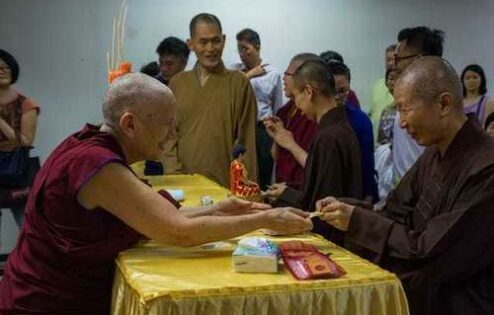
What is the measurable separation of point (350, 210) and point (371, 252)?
131mm

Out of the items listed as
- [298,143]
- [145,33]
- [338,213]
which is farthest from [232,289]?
[145,33]

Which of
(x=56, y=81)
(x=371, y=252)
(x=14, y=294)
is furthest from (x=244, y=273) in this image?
(x=56, y=81)

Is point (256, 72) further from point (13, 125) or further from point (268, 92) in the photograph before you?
point (13, 125)

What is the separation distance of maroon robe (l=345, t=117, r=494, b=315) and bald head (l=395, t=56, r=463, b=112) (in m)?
0.09

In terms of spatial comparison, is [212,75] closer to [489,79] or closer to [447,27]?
[447,27]

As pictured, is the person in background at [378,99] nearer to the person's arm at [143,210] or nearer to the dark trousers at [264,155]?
the dark trousers at [264,155]

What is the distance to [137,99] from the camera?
62.3 inches

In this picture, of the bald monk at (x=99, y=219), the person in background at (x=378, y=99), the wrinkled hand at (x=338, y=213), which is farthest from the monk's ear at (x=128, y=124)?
the person in background at (x=378, y=99)

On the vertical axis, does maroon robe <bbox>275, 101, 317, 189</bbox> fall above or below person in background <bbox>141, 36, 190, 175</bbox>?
below

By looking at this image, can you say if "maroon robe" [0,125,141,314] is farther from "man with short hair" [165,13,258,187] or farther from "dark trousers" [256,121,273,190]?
"dark trousers" [256,121,273,190]

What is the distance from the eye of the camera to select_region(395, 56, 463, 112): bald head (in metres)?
1.71

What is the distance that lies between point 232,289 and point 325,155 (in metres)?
1.15

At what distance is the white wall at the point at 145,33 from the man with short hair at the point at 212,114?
1.24m

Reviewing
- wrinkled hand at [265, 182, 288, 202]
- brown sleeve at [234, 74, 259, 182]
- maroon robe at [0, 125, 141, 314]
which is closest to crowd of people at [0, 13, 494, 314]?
maroon robe at [0, 125, 141, 314]
